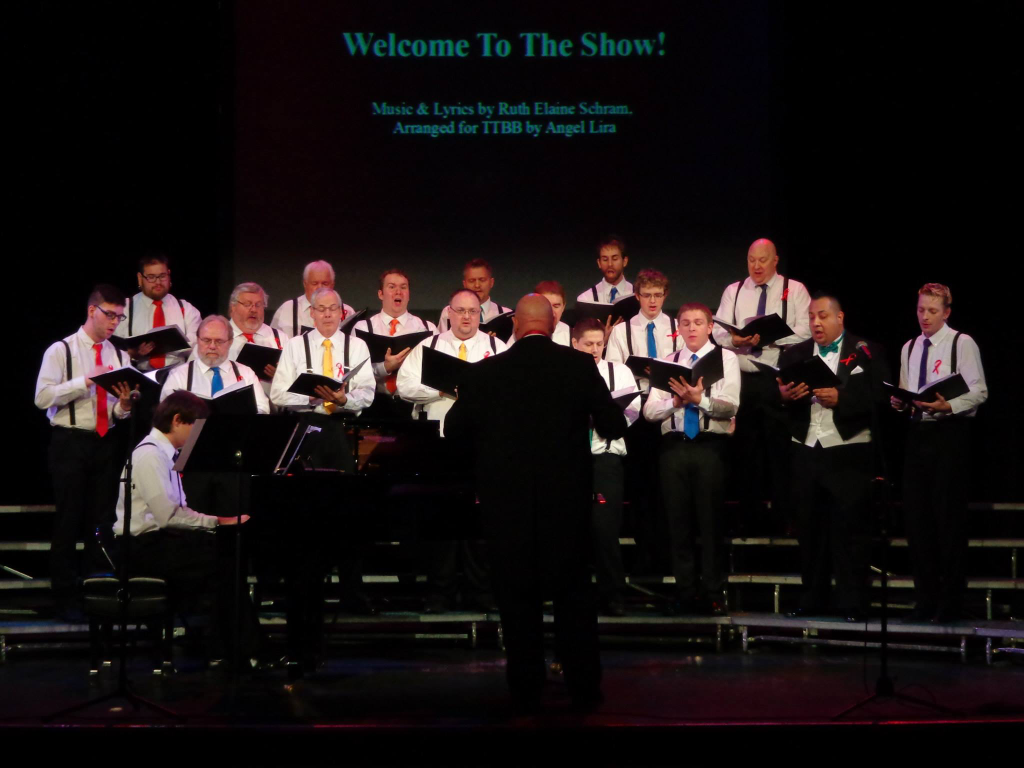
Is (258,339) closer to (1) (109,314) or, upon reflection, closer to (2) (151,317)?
(2) (151,317)

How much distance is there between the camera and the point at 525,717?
423 centimetres

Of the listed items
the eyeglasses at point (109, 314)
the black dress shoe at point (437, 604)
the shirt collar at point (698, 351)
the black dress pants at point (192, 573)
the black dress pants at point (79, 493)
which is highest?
the eyeglasses at point (109, 314)

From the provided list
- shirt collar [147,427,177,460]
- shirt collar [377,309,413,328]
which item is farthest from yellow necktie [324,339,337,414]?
shirt collar [147,427,177,460]

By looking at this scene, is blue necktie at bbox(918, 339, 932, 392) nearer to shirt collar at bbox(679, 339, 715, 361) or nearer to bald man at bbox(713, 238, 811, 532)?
bald man at bbox(713, 238, 811, 532)

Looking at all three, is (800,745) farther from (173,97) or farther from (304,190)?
(173,97)

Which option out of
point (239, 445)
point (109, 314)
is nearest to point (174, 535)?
point (239, 445)

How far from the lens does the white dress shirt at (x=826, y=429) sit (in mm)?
6277

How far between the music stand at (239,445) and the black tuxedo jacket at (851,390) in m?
2.75

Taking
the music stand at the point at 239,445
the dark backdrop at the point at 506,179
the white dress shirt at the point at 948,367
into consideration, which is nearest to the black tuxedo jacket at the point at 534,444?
the music stand at the point at 239,445

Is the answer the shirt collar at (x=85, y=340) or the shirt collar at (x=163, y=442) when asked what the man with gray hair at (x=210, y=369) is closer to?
the shirt collar at (x=85, y=340)


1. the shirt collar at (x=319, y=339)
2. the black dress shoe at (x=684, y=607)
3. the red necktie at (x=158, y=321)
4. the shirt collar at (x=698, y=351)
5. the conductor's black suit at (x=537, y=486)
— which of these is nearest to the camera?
the conductor's black suit at (x=537, y=486)

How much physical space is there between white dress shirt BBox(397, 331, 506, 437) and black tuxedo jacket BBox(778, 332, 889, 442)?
1631 mm

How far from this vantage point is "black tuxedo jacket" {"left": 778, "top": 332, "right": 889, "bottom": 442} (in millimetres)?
6262

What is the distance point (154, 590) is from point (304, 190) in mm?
3462
